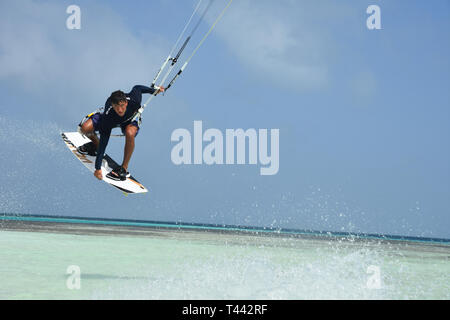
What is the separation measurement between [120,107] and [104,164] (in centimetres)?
207

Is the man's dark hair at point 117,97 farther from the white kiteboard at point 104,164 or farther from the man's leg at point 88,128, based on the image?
the white kiteboard at point 104,164

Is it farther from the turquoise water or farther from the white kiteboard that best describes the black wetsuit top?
the turquoise water

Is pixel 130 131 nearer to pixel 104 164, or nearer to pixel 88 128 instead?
pixel 88 128

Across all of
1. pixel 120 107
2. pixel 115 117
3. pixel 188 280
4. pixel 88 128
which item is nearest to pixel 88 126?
pixel 88 128

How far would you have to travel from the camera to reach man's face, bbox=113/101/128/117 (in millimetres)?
7523

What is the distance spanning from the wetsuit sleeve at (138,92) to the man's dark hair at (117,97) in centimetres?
31

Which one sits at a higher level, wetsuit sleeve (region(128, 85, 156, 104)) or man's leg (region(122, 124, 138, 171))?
wetsuit sleeve (region(128, 85, 156, 104))

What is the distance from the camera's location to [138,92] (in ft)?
26.0

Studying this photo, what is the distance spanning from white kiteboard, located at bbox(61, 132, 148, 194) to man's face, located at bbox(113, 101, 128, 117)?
4.87ft

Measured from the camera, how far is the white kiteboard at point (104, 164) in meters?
8.64

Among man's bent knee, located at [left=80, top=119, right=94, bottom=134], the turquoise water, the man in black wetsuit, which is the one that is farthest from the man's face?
the turquoise water

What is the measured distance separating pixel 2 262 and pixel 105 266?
1937 mm

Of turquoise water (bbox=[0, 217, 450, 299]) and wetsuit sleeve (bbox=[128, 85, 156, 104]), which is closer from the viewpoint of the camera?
turquoise water (bbox=[0, 217, 450, 299])
